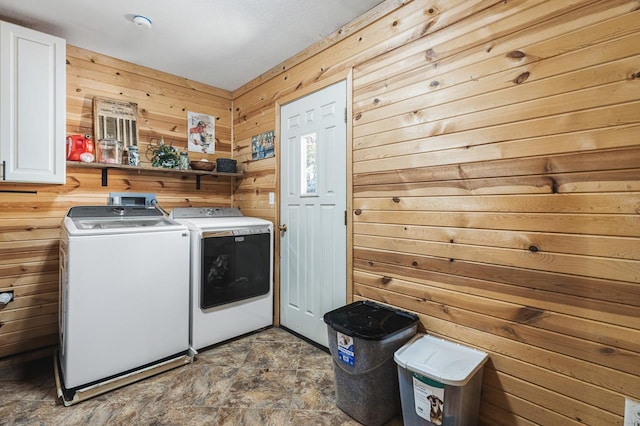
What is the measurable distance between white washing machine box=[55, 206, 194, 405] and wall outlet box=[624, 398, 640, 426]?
246 centimetres

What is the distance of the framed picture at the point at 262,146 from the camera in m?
3.00

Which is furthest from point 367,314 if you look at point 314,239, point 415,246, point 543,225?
point 543,225

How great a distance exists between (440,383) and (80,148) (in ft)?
9.94

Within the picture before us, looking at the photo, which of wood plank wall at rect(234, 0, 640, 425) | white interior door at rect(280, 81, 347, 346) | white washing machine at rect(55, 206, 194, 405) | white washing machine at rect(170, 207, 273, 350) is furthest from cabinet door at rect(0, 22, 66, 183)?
wood plank wall at rect(234, 0, 640, 425)

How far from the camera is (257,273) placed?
2812 millimetres

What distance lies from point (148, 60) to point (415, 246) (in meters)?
2.82

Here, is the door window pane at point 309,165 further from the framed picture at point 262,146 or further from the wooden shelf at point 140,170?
the wooden shelf at point 140,170

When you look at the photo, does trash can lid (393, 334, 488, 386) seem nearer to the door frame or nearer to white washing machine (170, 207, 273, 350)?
the door frame

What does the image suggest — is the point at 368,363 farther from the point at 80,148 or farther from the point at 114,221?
the point at 80,148

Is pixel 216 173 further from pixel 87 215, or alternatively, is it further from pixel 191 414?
pixel 191 414

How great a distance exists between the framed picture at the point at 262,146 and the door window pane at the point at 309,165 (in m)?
0.43

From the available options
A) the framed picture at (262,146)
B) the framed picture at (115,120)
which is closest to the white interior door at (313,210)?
the framed picture at (262,146)

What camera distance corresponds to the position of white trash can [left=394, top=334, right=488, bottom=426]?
138 centimetres

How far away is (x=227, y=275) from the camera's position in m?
2.60
